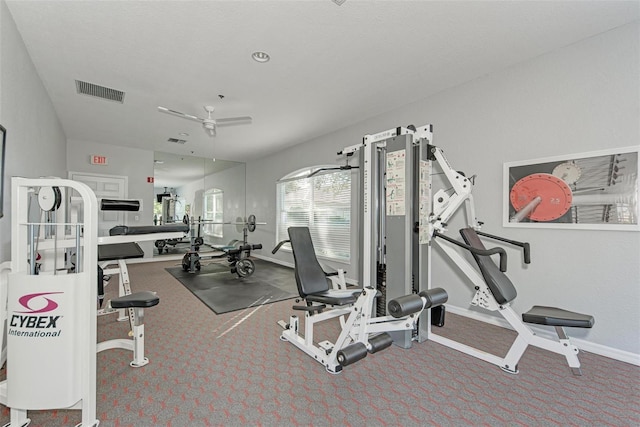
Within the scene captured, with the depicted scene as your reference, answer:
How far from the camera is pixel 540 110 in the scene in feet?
9.12

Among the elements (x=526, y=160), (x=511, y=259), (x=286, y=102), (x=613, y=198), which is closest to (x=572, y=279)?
(x=511, y=259)

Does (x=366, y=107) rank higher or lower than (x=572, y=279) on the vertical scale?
higher

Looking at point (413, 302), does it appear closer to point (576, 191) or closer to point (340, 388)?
point (340, 388)

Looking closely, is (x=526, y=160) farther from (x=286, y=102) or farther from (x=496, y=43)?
(x=286, y=102)

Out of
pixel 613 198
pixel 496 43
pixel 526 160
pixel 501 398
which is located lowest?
pixel 501 398

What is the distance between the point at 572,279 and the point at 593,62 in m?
1.89

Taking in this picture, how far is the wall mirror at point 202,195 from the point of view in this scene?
25.3 ft

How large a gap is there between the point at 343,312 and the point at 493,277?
1.25 meters

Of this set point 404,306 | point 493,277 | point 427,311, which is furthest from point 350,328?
point 493,277

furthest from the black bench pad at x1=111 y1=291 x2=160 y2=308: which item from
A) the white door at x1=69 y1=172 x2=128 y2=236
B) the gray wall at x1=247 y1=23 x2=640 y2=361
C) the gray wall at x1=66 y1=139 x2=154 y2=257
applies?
the white door at x1=69 y1=172 x2=128 y2=236

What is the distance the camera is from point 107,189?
6277 millimetres

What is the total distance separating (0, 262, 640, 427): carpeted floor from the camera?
65.1 inches

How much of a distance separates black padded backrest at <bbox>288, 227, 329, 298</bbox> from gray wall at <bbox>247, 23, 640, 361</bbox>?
173 centimetres

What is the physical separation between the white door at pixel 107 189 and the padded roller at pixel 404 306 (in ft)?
21.7
